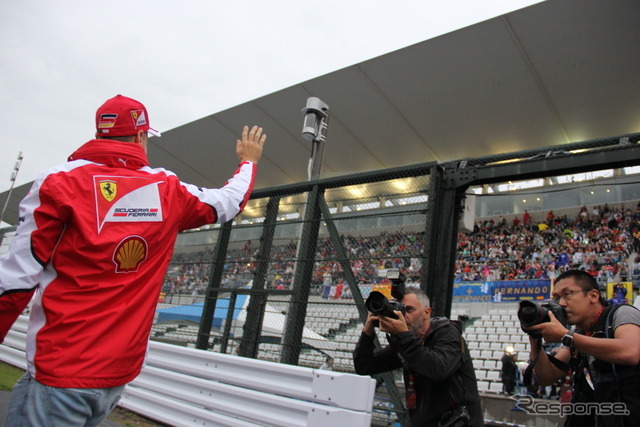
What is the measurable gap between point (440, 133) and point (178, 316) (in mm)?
14325

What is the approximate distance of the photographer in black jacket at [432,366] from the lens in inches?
92.8

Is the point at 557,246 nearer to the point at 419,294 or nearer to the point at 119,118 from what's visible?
the point at 419,294

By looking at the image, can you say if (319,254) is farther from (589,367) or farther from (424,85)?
(424,85)

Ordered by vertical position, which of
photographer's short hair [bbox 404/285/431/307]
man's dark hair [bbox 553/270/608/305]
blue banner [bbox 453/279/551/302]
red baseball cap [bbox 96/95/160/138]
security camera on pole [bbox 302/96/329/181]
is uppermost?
security camera on pole [bbox 302/96/329/181]

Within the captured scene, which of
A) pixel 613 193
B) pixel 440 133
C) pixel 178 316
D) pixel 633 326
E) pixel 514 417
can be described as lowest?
pixel 514 417

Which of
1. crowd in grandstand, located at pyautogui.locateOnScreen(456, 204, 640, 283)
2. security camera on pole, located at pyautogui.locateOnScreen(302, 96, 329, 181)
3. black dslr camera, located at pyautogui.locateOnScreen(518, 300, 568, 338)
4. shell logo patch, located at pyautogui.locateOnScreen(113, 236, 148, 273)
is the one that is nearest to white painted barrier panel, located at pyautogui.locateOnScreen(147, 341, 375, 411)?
black dslr camera, located at pyautogui.locateOnScreen(518, 300, 568, 338)

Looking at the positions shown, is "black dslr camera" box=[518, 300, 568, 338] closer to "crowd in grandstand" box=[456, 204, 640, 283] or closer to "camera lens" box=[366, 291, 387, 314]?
"camera lens" box=[366, 291, 387, 314]

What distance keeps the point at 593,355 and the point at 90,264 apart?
6.74ft

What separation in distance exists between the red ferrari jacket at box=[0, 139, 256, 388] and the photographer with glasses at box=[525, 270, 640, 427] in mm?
1689

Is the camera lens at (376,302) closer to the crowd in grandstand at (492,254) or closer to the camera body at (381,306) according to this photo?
the camera body at (381,306)

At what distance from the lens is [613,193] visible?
1709 cm

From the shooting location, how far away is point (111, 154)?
5.44 feet

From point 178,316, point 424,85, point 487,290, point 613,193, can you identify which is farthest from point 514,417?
point 613,193

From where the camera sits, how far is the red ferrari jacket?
4.66 feet
